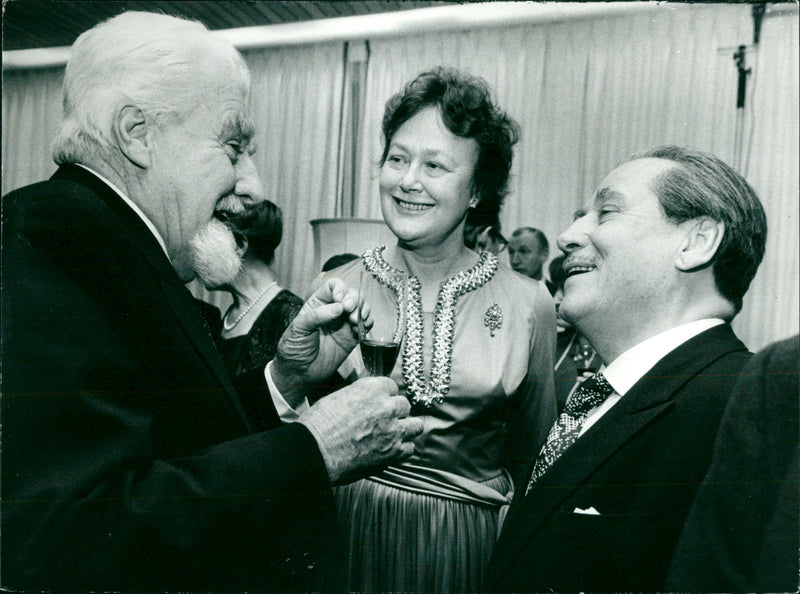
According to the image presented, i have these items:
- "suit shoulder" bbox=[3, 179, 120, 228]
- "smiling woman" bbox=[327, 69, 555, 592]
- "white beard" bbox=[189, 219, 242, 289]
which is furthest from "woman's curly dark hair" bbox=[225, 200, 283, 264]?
"suit shoulder" bbox=[3, 179, 120, 228]

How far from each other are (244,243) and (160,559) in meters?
1.20

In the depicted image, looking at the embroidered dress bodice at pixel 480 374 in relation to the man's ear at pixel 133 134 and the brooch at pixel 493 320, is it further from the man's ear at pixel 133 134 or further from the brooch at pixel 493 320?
the man's ear at pixel 133 134

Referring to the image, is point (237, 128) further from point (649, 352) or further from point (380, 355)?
point (649, 352)

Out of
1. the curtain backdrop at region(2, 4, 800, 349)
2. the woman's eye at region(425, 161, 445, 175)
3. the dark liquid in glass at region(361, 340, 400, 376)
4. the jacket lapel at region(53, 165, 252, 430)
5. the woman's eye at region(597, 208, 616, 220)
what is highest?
the curtain backdrop at region(2, 4, 800, 349)

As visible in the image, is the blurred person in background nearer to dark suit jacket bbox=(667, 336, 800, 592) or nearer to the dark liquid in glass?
the dark liquid in glass

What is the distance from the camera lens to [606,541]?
1.10 metres

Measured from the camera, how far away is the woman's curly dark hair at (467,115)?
1797 millimetres

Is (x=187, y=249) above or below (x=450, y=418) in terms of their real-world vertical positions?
above

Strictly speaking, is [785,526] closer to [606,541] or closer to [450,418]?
[606,541]

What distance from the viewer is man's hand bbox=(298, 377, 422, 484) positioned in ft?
3.51

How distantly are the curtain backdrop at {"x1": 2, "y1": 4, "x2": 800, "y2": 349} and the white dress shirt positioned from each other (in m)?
1.56

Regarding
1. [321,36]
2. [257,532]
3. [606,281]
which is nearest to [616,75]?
[321,36]

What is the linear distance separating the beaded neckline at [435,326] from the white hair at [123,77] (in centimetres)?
84

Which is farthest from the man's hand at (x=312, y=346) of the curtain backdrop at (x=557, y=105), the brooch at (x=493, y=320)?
the curtain backdrop at (x=557, y=105)
